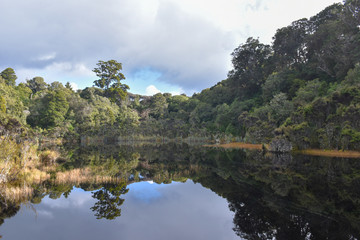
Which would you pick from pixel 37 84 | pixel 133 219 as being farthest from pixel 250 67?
pixel 37 84

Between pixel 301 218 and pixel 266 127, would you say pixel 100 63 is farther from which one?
pixel 301 218

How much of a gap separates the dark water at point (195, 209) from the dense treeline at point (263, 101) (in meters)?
12.7

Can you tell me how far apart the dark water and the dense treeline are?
1270 cm

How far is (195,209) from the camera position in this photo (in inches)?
330

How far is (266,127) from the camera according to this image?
30.6 metres

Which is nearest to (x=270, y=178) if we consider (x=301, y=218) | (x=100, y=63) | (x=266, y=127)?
(x=301, y=218)

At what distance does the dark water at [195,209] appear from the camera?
607 cm

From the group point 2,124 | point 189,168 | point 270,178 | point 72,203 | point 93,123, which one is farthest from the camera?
point 93,123

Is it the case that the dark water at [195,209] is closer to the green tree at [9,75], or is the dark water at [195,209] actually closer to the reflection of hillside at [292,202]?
the reflection of hillside at [292,202]

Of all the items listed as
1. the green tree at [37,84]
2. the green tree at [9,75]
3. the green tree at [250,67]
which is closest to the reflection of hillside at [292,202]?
the green tree at [250,67]

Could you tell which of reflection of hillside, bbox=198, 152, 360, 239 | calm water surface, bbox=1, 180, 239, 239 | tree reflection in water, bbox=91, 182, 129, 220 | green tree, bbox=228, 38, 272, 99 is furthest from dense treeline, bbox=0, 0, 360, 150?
calm water surface, bbox=1, 180, 239, 239

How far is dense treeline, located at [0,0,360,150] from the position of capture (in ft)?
78.7

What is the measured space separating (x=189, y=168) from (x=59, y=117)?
41729mm

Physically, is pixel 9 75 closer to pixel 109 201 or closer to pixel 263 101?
pixel 263 101
